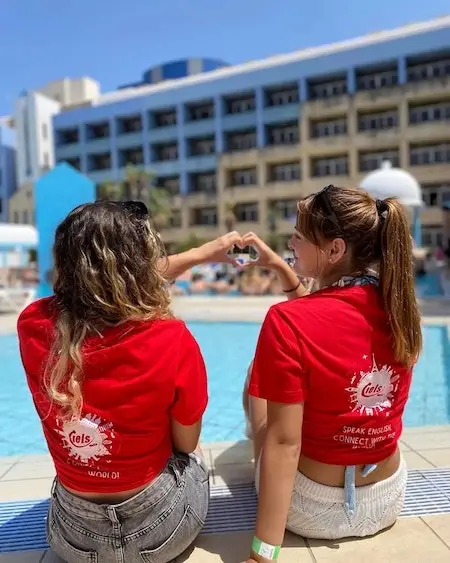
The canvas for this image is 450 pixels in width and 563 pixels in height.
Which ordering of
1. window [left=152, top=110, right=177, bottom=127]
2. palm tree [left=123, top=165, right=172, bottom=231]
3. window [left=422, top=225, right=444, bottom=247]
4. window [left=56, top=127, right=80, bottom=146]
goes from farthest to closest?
window [left=56, top=127, right=80, bottom=146] → window [left=152, top=110, right=177, bottom=127] → palm tree [left=123, top=165, right=172, bottom=231] → window [left=422, top=225, right=444, bottom=247]

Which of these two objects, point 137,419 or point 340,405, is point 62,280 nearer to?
point 137,419

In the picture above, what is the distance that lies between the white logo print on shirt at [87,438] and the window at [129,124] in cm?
4617

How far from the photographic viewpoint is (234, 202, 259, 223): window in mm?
41531

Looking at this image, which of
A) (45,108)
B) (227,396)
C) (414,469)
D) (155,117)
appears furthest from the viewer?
(45,108)

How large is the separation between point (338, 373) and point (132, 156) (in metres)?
A: 46.3

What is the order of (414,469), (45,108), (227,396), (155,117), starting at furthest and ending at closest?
(45,108) < (155,117) < (227,396) < (414,469)

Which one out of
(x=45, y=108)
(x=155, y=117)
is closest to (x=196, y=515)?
(x=155, y=117)

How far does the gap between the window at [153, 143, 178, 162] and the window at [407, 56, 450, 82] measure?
61.0 ft

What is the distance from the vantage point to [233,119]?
40.9 meters

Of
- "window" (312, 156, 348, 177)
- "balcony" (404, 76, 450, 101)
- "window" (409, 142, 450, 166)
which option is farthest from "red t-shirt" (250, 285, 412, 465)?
"window" (312, 156, 348, 177)

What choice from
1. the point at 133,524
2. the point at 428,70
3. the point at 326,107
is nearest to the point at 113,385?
the point at 133,524

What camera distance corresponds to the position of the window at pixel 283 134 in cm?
4022

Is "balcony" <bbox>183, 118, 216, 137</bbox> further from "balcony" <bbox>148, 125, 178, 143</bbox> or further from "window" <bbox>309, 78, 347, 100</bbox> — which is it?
"window" <bbox>309, 78, 347, 100</bbox>

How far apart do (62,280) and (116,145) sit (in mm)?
45530
